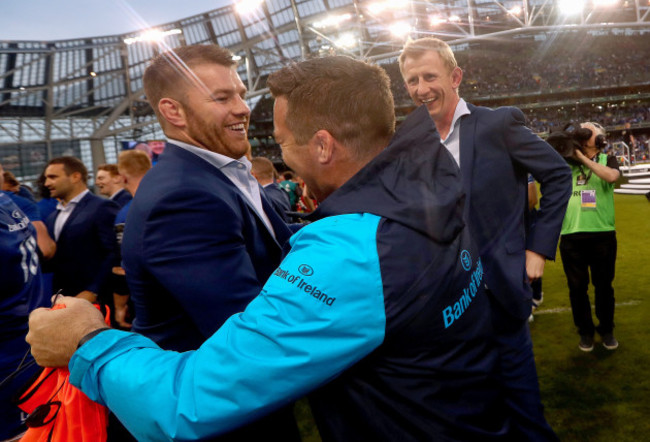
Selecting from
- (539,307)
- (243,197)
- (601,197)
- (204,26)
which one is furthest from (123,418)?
(204,26)

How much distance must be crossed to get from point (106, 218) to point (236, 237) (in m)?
3.18

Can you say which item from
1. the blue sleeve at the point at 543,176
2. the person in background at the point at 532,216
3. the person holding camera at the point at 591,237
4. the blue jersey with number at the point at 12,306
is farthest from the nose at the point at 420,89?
the blue jersey with number at the point at 12,306

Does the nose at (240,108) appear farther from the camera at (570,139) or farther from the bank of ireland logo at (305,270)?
the camera at (570,139)

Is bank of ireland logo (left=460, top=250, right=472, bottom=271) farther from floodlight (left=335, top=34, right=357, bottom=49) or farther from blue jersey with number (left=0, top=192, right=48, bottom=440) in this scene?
floodlight (left=335, top=34, right=357, bottom=49)

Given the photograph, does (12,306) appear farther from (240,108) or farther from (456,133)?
(456,133)

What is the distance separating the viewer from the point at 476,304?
42.6 inches

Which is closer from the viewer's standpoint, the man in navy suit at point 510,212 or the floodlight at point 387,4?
the man in navy suit at point 510,212

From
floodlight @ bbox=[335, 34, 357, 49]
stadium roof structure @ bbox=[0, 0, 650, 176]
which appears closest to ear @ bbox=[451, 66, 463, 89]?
stadium roof structure @ bbox=[0, 0, 650, 176]

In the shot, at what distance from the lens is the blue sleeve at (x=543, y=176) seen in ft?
7.24

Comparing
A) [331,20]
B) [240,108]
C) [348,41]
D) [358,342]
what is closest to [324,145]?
[358,342]

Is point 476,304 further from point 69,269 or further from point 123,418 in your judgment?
point 69,269

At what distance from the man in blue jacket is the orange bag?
400 millimetres

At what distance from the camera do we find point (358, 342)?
835 millimetres

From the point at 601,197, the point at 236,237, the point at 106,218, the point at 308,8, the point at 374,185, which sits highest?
the point at 308,8
